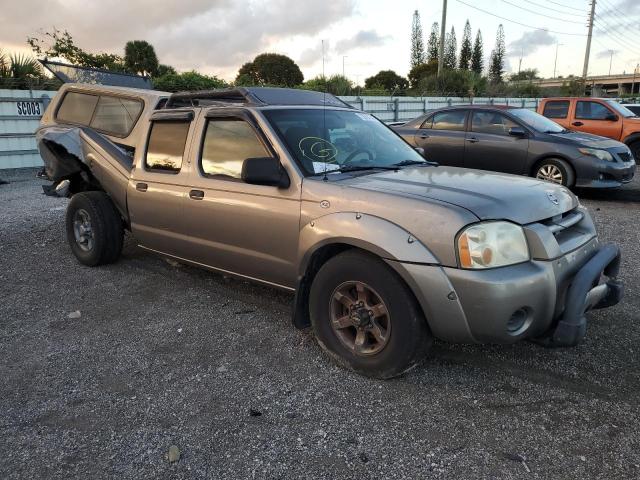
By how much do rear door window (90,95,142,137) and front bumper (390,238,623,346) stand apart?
379cm

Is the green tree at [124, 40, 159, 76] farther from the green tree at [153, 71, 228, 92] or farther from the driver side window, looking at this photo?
the driver side window

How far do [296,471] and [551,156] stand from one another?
7971 millimetres

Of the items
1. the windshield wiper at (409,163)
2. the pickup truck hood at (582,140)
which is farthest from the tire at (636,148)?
the windshield wiper at (409,163)

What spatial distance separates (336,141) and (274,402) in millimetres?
1964

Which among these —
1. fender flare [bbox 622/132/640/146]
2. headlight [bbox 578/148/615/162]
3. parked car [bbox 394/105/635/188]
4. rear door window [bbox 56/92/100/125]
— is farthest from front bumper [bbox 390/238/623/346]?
fender flare [bbox 622/132/640/146]

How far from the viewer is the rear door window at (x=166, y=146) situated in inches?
174

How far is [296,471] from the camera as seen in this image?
8.05 feet

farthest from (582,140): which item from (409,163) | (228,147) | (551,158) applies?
(228,147)

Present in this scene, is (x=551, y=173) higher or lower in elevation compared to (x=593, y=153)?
lower

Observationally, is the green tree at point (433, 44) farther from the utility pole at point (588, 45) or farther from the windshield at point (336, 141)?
the windshield at point (336, 141)

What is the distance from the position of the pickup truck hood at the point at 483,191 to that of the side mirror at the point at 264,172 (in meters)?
0.43

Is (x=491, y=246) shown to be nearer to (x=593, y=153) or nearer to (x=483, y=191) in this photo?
(x=483, y=191)

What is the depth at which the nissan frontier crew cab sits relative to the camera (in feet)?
9.26

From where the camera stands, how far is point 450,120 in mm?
9789
